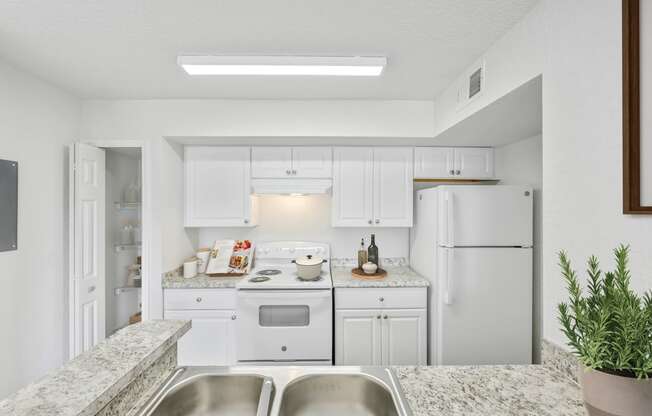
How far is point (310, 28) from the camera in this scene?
4.93 feet

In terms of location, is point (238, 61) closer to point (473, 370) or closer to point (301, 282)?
point (301, 282)

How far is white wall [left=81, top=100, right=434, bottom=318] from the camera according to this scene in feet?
8.14

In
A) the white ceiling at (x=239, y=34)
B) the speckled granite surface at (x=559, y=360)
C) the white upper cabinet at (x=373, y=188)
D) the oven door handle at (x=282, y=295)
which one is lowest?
the oven door handle at (x=282, y=295)

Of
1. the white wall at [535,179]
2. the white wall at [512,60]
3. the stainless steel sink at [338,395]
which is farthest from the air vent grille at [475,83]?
the stainless steel sink at [338,395]

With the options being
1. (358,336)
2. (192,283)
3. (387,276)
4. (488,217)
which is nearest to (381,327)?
(358,336)

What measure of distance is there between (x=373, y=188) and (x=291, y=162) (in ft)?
2.63

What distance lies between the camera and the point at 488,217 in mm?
2209

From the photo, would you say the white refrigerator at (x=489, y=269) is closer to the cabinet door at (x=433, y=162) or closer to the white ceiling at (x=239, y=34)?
the cabinet door at (x=433, y=162)

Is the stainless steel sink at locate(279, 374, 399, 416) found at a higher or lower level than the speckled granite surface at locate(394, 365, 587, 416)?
lower

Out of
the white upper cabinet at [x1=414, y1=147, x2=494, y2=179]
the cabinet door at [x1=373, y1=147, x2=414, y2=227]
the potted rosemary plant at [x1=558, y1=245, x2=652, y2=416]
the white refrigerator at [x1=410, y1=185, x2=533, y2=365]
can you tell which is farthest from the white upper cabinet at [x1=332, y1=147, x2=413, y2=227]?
the potted rosemary plant at [x1=558, y1=245, x2=652, y2=416]

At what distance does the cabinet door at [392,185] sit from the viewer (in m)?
A: 2.82

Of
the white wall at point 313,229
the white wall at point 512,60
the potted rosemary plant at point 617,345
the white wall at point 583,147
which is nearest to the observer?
the potted rosemary plant at point 617,345

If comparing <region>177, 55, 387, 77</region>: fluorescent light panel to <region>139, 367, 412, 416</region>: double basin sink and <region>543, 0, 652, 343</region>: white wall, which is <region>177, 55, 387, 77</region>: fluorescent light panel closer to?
<region>543, 0, 652, 343</region>: white wall

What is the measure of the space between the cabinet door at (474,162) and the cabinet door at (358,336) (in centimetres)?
154
